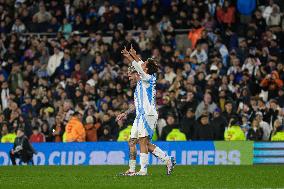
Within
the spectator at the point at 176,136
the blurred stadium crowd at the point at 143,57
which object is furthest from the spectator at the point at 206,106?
the spectator at the point at 176,136

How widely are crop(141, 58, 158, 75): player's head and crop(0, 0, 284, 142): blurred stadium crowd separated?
340 inches

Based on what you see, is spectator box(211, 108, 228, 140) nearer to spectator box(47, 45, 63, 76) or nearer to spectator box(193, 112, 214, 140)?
spectator box(193, 112, 214, 140)

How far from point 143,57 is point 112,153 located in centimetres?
616

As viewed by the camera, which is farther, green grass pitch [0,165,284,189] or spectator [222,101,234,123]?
spectator [222,101,234,123]

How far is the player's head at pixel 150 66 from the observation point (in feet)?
60.6

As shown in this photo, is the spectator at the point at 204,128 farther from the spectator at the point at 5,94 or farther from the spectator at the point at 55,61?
the spectator at the point at 5,94

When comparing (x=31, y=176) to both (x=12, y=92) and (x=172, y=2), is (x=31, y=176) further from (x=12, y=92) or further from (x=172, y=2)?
(x=172, y=2)

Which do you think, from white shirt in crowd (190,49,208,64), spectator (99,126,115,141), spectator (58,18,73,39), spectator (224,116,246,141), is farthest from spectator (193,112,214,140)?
spectator (58,18,73,39)

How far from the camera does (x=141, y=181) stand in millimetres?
16938

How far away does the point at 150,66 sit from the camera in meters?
18.5

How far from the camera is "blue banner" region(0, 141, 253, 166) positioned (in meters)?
26.1

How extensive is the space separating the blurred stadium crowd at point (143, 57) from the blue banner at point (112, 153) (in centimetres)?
83

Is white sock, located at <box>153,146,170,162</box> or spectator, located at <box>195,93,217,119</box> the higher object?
spectator, located at <box>195,93,217,119</box>

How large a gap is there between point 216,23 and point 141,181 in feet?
55.3
